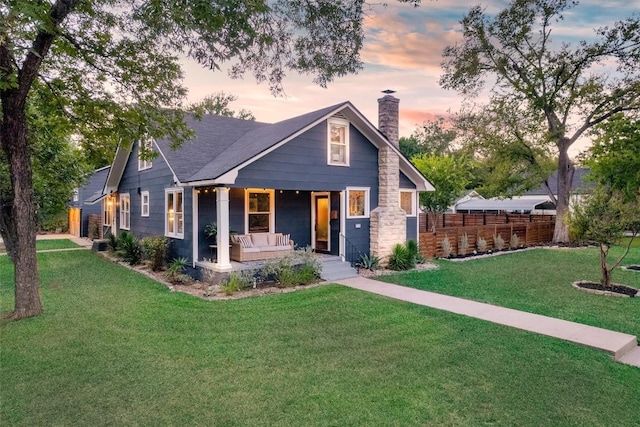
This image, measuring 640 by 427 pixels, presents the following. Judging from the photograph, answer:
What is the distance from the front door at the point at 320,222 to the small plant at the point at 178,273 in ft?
15.4

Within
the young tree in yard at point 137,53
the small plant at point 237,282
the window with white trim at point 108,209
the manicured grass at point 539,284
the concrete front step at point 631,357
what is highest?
the young tree in yard at point 137,53

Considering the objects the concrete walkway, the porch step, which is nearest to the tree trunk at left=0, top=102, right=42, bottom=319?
the porch step

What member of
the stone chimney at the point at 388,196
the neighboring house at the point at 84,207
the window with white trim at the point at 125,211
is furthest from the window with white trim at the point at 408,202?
the neighboring house at the point at 84,207

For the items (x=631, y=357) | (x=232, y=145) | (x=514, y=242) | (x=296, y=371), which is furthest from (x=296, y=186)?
(x=514, y=242)

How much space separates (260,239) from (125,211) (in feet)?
30.3

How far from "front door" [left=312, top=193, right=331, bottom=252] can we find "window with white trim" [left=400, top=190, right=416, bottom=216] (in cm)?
331

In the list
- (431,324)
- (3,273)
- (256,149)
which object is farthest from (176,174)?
(431,324)

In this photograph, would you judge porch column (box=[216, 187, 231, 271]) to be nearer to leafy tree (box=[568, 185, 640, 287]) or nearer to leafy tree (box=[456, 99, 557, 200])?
leafy tree (box=[568, 185, 640, 287])

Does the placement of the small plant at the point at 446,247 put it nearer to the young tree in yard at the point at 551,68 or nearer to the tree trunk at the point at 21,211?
the young tree in yard at the point at 551,68

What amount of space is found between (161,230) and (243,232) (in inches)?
138

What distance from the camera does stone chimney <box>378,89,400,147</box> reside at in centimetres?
1409

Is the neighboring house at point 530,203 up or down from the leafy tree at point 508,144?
down

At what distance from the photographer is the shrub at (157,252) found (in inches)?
500

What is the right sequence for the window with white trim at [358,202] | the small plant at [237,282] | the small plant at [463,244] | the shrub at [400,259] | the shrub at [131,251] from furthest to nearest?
1. the small plant at [463,244]
2. the shrub at [131,251]
3. the window with white trim at [358,202]
4. the shrub at [400,259]
5. the small plant at [237,282]
